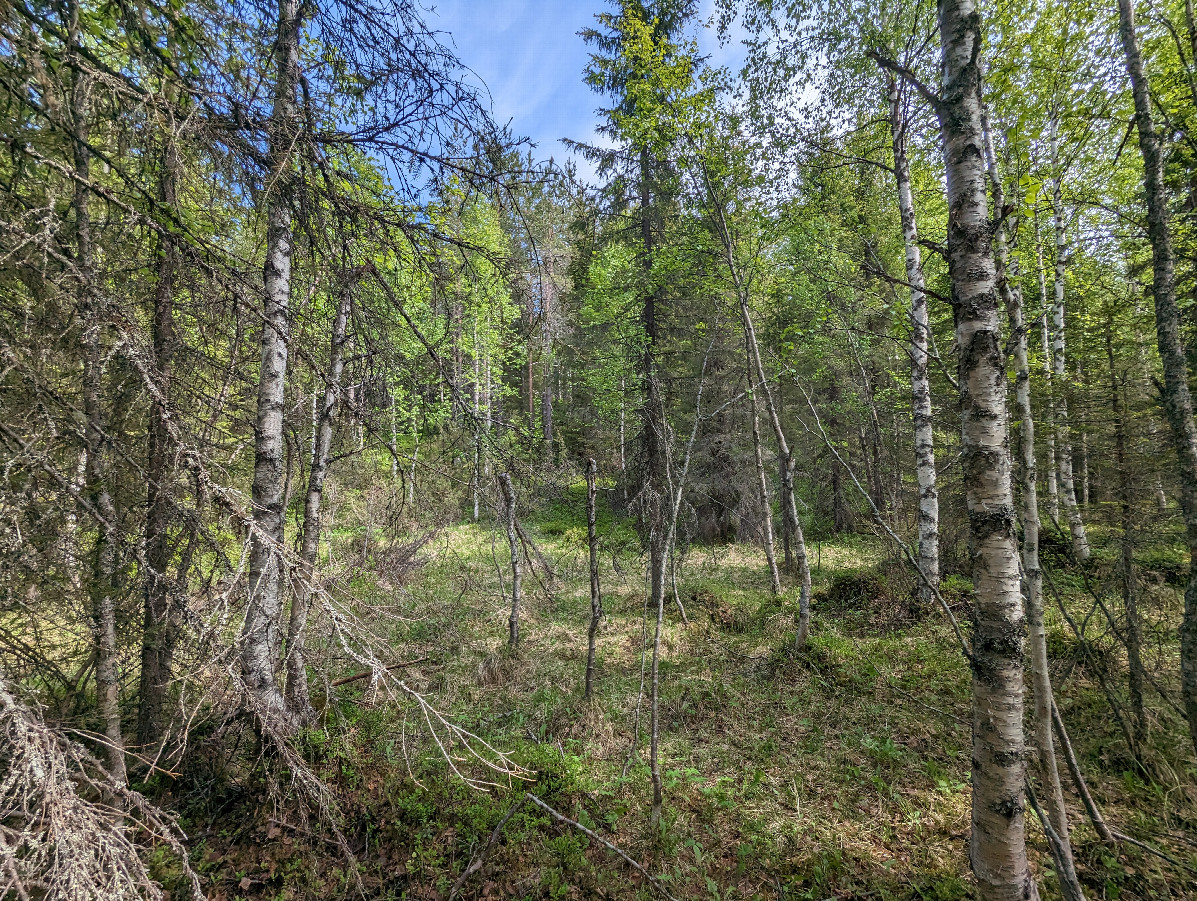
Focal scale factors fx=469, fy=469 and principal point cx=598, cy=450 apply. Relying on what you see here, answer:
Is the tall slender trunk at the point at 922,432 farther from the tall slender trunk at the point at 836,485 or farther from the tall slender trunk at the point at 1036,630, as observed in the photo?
the tall slender trunk at the point at 836,485

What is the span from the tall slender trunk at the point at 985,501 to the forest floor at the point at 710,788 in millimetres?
1273

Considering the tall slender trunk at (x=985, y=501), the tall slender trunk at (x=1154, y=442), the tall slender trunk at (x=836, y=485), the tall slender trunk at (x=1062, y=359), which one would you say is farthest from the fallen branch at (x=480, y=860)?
the tall slender trunk at (x=836, y=485)

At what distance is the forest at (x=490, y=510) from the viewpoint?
221 centimetres

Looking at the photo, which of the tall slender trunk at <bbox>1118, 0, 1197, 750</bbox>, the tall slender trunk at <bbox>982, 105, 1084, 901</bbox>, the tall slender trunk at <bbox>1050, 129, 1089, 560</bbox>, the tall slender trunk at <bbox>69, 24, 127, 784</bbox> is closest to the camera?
the tall slender trunk at <bbox>982, 105, 1084, 901</bbox>

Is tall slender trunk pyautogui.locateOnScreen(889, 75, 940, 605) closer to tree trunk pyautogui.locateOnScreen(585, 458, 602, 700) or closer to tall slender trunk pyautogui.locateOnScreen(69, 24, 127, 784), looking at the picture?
tree trunk pyautogui.locateOnScreen(585, 458, 602, 700)

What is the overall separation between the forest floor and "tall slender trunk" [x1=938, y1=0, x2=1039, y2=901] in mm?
1273

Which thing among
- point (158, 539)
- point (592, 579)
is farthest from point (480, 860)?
point (158, 539)

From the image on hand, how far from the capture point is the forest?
2.21 m

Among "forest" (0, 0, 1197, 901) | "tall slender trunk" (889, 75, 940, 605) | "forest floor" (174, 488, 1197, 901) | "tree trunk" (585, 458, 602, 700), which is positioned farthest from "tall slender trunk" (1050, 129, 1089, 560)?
"tree trunk" (585, 458, 602, 700)

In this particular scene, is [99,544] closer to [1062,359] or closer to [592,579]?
[592,579]

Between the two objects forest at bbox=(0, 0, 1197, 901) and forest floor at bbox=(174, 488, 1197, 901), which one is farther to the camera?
forest floor at bbox=(174, 488, 1197, 901)

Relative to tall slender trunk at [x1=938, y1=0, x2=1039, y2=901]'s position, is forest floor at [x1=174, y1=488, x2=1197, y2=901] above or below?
below

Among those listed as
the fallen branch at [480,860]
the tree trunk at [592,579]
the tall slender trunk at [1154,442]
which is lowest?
the fallen branch at [480,860]

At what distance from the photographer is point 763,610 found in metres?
8.59
